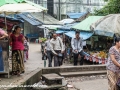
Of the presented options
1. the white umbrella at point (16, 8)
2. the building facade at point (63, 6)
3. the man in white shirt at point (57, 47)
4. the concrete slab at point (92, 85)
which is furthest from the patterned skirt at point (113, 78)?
the building facade at point (63, 6)

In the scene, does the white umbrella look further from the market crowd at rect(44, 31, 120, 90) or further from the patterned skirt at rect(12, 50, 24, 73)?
the market crowd at rect(44, 31, 120, 90)

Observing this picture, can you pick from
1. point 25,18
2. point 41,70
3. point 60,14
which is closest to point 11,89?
point 41,70

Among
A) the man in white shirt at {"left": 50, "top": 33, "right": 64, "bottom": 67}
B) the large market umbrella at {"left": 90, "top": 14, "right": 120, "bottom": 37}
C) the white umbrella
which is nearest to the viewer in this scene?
the white umbrella

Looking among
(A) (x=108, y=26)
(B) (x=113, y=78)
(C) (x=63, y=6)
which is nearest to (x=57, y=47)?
(A) (x=108, y=26)

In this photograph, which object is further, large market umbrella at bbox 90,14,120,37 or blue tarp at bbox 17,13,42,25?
blue tarp at bbox 17,13,42,25

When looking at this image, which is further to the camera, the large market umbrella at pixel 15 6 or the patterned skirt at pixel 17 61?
the patterned skirt at pixel 17 61

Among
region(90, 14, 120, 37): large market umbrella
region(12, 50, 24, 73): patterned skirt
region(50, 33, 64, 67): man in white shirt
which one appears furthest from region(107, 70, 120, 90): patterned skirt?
region(90, 14, 120, 37): large market umbrella

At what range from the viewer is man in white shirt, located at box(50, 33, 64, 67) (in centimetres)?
1067

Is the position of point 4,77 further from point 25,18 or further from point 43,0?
point 43,0

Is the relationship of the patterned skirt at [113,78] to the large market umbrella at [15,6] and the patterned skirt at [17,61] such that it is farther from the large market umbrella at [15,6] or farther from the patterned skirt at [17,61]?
the large market umbrella at [15,6]

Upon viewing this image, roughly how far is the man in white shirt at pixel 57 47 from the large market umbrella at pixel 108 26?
325 centimetres

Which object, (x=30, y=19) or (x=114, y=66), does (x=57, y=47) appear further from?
(x=30, y=19)

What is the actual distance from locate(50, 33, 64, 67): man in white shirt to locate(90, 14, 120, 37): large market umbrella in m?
3.25

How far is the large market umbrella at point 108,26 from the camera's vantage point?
1284 cm
